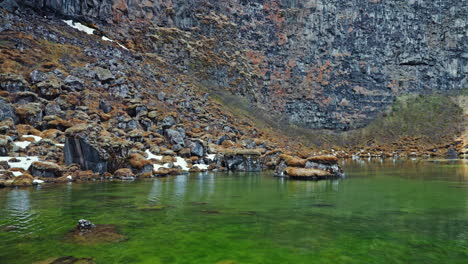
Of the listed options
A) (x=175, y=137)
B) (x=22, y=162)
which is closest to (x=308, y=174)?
(x=175, y=137)

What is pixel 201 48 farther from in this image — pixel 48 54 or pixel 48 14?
pixel 48 54

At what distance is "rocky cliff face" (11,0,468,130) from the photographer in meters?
111

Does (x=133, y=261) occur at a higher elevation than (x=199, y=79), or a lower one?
lower

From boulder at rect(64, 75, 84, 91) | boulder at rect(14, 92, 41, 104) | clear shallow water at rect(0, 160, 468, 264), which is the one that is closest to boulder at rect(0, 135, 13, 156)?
clear shallow water at rect(0, 160, 468, 264)

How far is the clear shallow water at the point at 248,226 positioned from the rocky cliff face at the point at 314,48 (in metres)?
90.1

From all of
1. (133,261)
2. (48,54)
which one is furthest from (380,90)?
(133,261)

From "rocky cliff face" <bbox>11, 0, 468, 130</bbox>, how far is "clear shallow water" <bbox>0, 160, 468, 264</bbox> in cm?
9010

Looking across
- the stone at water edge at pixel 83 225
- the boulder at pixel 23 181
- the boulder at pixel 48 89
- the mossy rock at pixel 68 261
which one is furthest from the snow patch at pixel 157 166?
the mossy rock at pixel 68 261

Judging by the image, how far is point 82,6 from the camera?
92500 millimetres

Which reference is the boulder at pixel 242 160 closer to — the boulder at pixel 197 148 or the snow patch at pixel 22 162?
the boulder at pixel 197 148

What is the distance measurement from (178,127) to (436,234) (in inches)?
1910

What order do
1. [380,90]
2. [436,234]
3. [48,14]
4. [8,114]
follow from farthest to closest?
1. [380,90]
2. [48,14]
3. [8,114]
4. [436,234]

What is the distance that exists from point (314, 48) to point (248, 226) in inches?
5111

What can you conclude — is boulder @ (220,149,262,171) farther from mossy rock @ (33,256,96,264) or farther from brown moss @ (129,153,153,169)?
mossy rock @ (33,256,96,264)
